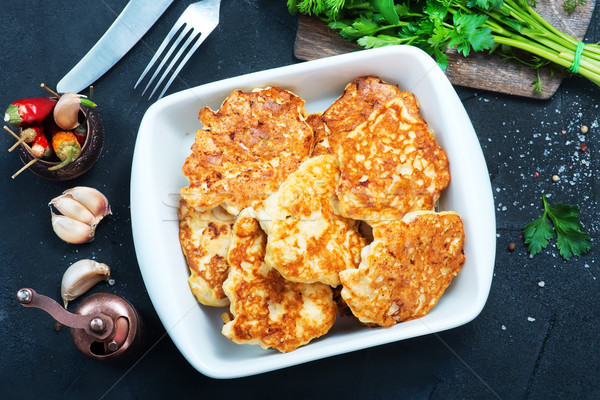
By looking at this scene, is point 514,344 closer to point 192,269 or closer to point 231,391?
point 231,391

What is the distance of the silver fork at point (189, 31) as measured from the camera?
104 inches

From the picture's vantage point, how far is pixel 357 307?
82.8 inches

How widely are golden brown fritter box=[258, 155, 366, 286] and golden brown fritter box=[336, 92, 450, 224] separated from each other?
0.07 m

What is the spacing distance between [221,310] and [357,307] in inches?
28.5

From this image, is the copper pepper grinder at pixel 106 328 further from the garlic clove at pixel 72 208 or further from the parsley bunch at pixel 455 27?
the parsley bunch at pixel 455 27

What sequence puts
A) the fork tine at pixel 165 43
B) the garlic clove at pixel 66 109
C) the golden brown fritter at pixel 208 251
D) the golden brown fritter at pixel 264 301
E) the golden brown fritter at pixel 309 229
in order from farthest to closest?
the fork tine at pixel 165 43 → the garlic clove at pixel 66 109 → the golden brown fritter at pixel 208 251 → the golden brown fritter at pixel 264 301 → the golden brown fritter at pixel 309 229

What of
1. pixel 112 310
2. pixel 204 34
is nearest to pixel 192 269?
pixel 112 310

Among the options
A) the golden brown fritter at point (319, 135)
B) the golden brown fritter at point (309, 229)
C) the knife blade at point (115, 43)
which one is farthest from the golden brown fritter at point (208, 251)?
the knife blade at point (115, 43)

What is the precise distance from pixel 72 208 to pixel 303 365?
4.86 feet

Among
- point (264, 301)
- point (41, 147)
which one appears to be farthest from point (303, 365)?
point (41, 147)

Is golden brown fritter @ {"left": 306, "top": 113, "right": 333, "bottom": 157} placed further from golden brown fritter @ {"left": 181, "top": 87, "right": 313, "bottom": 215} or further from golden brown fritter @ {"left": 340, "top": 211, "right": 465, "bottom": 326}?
golden brown fritter @ {"left": 340, "top": 211, "right": 465, "bottom": 326}

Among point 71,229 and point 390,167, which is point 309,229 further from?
point 71,229

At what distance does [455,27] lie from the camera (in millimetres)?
2482

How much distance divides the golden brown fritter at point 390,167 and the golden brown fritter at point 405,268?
0.29ft
